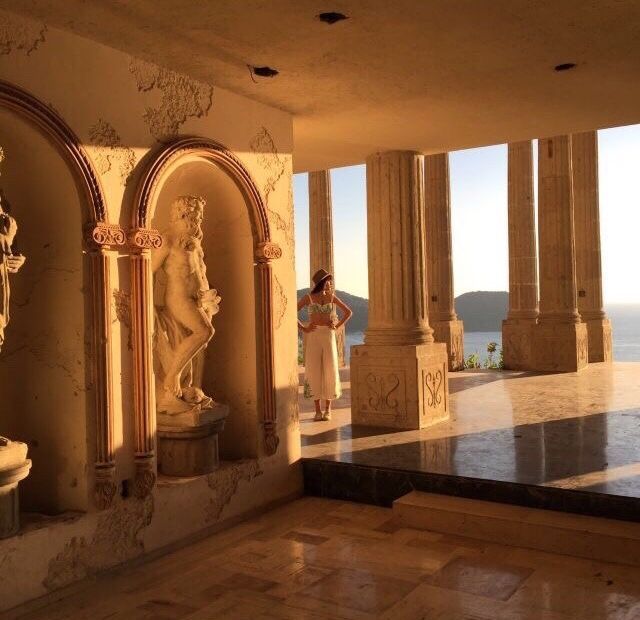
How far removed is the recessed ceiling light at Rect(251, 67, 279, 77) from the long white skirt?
3.27 m

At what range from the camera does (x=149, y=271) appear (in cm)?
468

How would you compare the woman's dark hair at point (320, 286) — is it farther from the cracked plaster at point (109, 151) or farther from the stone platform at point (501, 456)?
the cracked plaster at point (109, 151)

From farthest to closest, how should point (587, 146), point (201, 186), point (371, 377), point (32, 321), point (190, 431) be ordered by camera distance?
point (587, 146), point (371, 377), point (201, 186), point (190, 431), point (32, 321)

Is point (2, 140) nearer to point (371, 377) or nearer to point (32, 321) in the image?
Result: point (32, 321)

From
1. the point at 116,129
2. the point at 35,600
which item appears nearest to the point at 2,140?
the point at 116,129

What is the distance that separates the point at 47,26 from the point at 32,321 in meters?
1.81

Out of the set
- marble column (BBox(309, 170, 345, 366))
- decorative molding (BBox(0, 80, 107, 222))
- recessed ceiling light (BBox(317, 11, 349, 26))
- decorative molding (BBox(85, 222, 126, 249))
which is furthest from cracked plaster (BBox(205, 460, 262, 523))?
marble column (BBox(309, 170, 345, 366))

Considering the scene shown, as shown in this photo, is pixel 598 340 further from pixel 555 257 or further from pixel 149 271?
pixel 149 271

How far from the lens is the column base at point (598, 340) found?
47.2ft

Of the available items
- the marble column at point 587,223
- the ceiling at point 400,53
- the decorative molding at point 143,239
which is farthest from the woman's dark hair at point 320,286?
the marble column at point 587,223

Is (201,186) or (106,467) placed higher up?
(201,186)

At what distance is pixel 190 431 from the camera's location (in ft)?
16.6

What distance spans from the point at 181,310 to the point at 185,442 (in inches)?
38.4

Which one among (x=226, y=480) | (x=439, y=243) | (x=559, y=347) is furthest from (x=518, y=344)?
(x=226, y=480)
